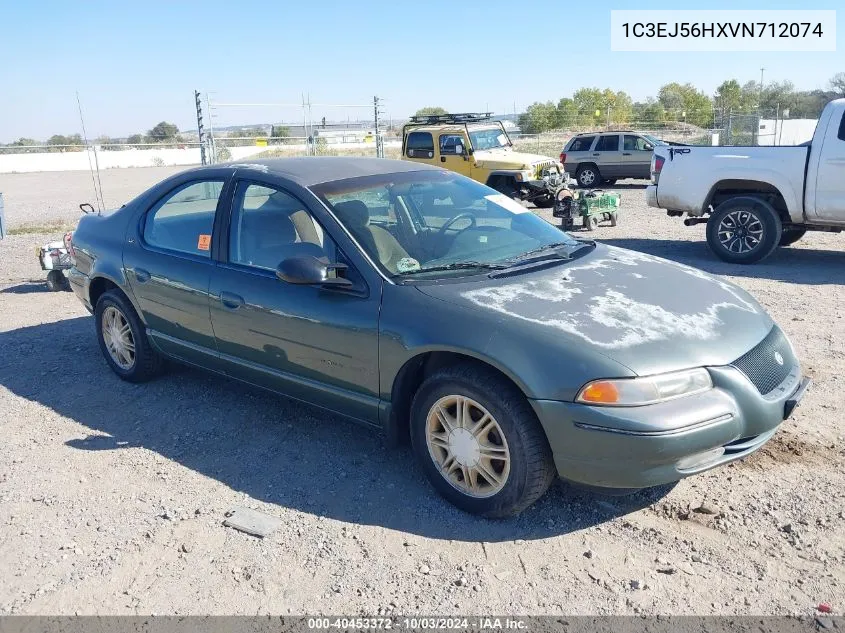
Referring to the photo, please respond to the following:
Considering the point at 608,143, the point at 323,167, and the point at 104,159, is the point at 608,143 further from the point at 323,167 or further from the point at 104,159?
the point at 104,159

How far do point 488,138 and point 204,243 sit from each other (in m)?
13.1

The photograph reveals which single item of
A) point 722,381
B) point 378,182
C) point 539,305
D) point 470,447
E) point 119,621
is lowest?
point 119,621

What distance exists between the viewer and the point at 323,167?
14.8 ft

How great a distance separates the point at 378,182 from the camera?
4.32 metres

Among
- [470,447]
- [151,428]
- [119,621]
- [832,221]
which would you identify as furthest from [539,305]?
[832,221]

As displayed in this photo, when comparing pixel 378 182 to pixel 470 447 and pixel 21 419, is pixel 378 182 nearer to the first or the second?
pixel 470 447

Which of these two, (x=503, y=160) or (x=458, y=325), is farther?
(x=503, y=160)

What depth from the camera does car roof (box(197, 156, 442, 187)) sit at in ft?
14.0

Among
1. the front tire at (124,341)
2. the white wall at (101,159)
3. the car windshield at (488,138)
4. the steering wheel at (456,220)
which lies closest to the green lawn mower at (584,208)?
the car windshield at (488,138)

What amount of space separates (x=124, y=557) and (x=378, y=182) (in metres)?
2.40

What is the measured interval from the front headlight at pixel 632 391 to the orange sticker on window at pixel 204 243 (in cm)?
259

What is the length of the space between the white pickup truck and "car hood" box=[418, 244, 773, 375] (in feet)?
18.8

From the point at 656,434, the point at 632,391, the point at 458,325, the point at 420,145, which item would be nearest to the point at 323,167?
the point at 458,325

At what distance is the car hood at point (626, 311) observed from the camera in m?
3.12
